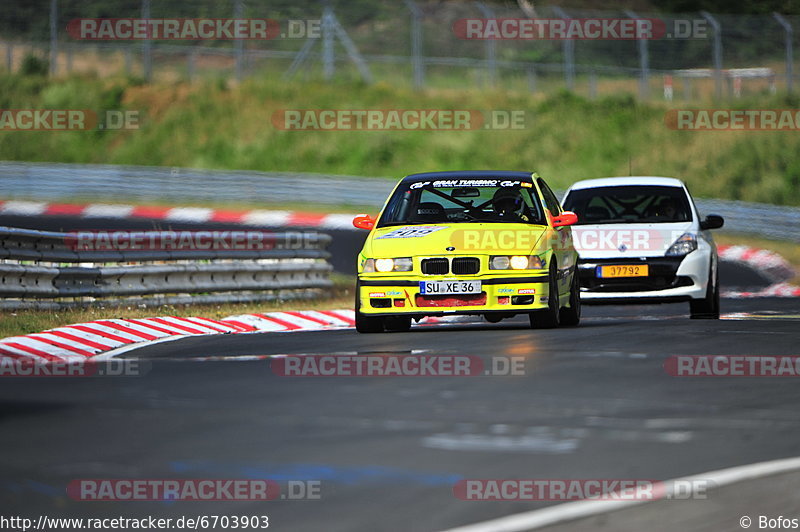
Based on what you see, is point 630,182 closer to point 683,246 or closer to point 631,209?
point 631,209

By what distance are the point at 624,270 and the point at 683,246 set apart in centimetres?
71

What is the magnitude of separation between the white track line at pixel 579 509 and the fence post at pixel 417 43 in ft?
109

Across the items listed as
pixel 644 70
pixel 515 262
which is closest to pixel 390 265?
pixel 515 262

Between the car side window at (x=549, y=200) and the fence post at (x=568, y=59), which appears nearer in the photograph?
the car side window at (x=549, y=200)

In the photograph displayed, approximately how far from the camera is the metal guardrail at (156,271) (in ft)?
51.6

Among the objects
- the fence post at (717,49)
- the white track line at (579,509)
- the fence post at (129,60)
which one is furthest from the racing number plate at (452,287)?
the fence post at (129,60)

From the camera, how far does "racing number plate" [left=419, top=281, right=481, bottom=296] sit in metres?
14.0

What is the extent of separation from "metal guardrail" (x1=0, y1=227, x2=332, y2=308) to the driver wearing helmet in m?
4.41

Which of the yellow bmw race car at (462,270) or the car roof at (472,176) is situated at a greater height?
the car roof at (472,176)

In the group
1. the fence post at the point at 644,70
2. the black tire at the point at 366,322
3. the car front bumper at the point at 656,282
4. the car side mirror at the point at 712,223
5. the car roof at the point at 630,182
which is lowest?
the black tire at the point at 366,322

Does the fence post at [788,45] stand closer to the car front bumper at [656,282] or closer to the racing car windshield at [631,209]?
the racing car windshield at [631,209]

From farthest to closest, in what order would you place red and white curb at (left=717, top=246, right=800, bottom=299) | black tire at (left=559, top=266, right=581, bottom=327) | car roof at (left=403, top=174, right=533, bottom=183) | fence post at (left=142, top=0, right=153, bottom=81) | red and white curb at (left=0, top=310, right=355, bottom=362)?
fence post at (left=142, top=0, right=153, bottom=81) → red and white curb at (left=717, top=246, right=800, bottom=299) → black tire at (left=559, top=266, right=581, bottom=327) → car roof at (left=403, top=174, right=533, bottom=183) → red and white curb at (left=0, top=310, right=355, bottom=362)

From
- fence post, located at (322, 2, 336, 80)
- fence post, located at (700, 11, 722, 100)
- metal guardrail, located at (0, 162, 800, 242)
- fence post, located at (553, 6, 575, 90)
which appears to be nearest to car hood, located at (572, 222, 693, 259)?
metal guardrail, located at (0, 162, 800, 242)

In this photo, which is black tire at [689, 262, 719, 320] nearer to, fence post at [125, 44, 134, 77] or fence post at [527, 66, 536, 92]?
fence post at [527, 66, 536, 92]
